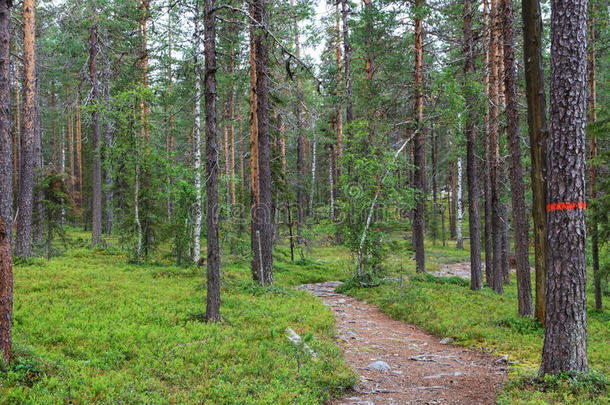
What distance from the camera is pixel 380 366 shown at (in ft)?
22.9

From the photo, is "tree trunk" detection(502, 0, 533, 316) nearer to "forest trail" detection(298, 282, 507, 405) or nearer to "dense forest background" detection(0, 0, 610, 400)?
"dense forest background" detection(0, 0, 610, 400)

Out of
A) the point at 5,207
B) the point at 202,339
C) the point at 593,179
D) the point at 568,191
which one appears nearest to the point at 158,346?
the point at 202,339

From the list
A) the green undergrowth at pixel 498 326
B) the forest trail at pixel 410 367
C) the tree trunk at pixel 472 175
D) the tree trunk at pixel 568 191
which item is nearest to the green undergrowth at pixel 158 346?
the forest trail at pixel 410 367

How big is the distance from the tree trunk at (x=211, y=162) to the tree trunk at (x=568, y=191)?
20.7 ft

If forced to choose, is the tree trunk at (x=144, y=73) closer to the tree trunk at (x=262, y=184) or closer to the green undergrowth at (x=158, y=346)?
the tree trunk at (x=262, y=184)

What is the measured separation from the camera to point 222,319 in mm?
8578

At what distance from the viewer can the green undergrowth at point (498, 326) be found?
5051mm

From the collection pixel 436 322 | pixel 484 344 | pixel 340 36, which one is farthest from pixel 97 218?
pixel 484 344

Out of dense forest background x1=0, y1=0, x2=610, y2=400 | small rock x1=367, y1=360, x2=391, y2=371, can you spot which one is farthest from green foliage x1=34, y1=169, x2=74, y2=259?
small rock x1=367, y1=360, x2=391, y2=371

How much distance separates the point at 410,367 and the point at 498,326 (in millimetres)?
3537

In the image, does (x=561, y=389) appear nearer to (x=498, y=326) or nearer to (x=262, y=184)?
(x=498, y=326)

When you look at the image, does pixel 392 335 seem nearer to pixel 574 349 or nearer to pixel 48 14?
pixel 574 349

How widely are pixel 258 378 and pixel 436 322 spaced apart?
19.9 feet

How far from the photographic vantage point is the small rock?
22.6 feet
